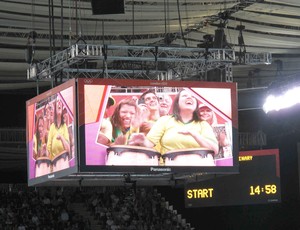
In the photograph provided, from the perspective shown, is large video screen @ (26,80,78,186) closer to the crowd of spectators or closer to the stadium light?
the stadium light

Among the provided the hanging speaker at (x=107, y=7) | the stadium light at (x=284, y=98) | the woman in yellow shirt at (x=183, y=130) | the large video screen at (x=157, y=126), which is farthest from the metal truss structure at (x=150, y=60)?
the stadium light at (x=284, y=98)

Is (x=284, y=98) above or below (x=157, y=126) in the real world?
above

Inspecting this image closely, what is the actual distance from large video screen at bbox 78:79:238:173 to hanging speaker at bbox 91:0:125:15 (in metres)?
2.67

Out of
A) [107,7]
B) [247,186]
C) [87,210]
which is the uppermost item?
[107,7]

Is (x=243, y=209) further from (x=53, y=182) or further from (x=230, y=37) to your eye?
(x=53, y=182)

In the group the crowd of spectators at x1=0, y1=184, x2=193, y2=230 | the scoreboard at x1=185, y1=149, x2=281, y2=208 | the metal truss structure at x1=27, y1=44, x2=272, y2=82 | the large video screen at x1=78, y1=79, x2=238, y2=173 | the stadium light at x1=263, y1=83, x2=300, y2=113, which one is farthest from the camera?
the crowd of spectators at x1=0, y1=184, x2=193, y2=230

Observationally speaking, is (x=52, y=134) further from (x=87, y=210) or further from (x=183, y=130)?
(x=87, y=210)

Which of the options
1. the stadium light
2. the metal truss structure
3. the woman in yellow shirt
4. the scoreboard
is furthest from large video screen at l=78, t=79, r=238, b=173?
the scoreboard

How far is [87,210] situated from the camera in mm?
36656

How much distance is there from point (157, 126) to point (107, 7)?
3.68 m

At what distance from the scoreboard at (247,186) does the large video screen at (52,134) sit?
27.9ft

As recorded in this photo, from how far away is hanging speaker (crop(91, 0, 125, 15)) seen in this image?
20.2 m

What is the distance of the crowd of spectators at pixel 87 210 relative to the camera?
33.7m

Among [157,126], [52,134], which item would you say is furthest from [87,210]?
[157,126]
